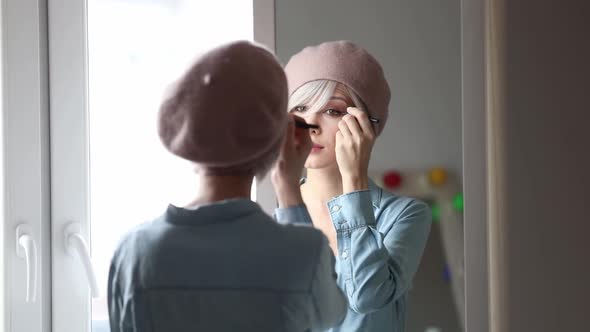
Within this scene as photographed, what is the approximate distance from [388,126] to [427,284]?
1.03 ft

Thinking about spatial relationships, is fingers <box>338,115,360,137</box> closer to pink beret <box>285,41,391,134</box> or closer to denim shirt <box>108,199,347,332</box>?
pink beret <box>285,41,391,134</box>

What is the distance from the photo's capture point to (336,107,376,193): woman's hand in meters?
1.09

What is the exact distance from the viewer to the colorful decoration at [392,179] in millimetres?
1285

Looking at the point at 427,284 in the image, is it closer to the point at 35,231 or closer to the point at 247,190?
the point at 247,190

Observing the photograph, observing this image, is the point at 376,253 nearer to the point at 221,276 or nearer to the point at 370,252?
the point at 370,252

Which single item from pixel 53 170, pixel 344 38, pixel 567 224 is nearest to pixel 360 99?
pixel 344 38

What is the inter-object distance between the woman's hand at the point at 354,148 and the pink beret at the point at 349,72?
0.12 feet

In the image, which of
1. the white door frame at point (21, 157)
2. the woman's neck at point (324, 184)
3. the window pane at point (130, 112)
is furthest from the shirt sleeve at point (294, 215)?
the white door frame at point (21, 157)

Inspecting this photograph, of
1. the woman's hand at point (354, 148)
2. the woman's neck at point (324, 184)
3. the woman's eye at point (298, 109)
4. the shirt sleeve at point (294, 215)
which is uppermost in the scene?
the woman's eye at point (298, 109)

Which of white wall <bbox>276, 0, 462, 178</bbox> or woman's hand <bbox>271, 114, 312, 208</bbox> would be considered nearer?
woman's hand <bbox>271, 114, 312, 208</bbox>

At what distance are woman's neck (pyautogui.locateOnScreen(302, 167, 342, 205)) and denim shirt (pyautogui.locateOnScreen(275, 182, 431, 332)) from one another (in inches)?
3.7

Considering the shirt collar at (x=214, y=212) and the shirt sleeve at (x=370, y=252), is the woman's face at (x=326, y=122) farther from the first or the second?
the shirt collar at (x=214, y=212)

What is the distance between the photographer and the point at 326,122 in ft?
3.79

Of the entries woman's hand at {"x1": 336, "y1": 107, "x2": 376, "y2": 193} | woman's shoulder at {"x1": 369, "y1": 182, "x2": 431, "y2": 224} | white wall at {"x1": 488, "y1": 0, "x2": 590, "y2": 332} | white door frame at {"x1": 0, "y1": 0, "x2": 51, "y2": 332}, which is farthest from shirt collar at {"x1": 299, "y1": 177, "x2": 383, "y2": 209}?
white door frame at {"x1": 0, "y1": 0, "x2": 51, "y2": 332}
